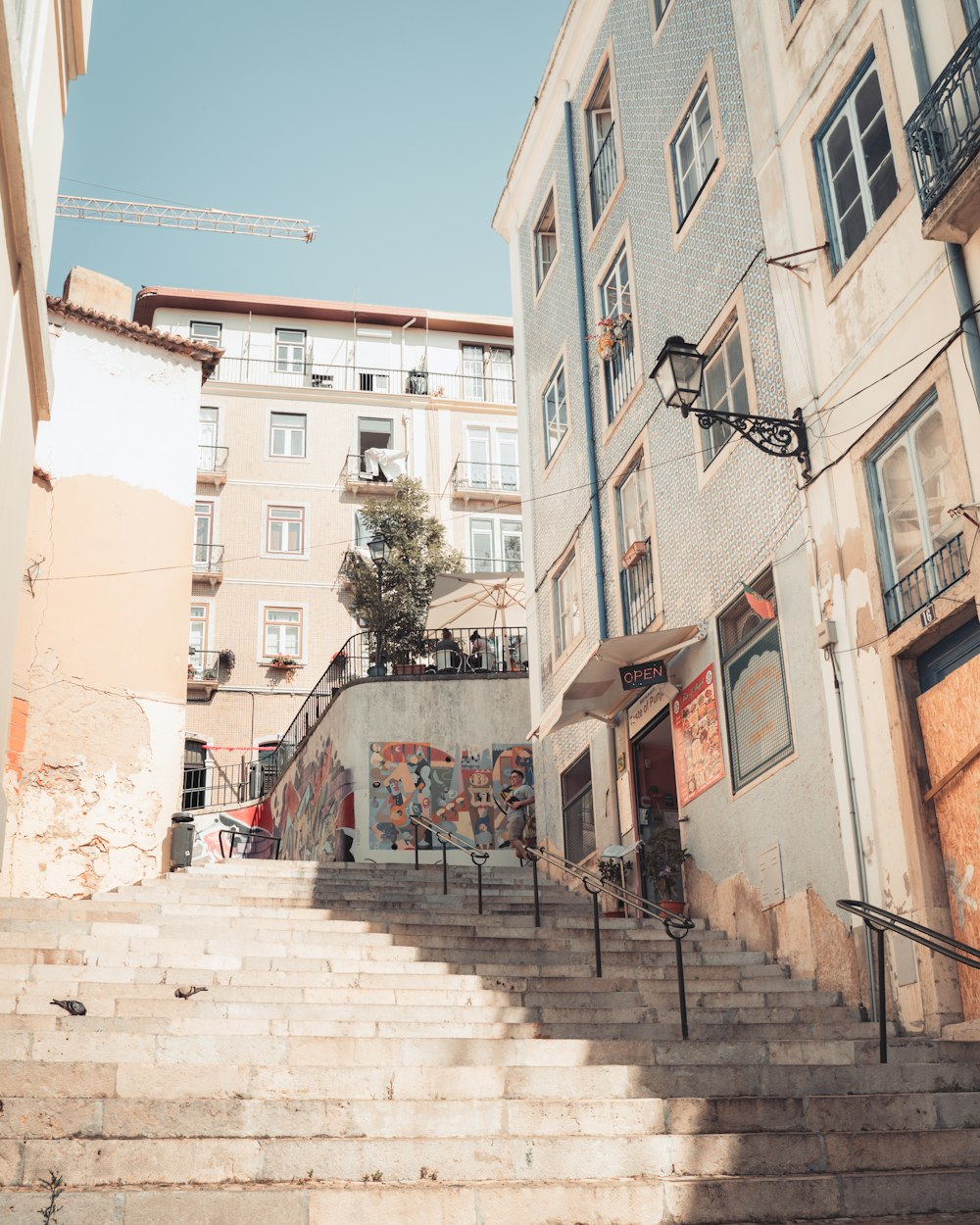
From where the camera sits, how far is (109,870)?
18703mm

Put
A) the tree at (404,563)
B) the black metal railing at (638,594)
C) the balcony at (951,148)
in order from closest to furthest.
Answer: the balcony at (951,148), the black metal railing at (638,594), the tree at (404,563)

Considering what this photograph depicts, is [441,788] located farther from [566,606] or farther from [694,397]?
[694,397]

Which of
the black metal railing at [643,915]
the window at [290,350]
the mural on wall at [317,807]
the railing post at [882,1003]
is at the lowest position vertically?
the railing post at [882,1003]

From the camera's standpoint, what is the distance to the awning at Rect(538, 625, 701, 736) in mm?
13633

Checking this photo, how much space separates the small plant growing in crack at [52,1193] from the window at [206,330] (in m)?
34.7

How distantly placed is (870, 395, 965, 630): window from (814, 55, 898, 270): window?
6.35 feet

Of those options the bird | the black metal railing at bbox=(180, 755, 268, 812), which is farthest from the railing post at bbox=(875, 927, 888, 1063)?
the black metal railing at bbox=(180, 755, 268, 812)

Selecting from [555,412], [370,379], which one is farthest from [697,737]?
[370,379]

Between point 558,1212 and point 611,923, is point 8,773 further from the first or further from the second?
point 558,1212

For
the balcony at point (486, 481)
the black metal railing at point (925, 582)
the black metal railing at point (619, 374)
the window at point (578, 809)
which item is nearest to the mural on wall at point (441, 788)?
the window at point (578, 809)

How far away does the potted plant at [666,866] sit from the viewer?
13.5 metres

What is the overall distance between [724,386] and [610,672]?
10.8ft

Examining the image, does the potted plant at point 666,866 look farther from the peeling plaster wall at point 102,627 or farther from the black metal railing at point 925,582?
the peeling plaster wall at point 102,627

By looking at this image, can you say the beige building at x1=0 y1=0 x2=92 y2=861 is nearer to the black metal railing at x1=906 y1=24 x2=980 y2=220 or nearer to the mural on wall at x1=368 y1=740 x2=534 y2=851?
the black metal railing at x1=906 y1=24 x2=980 y2=220
